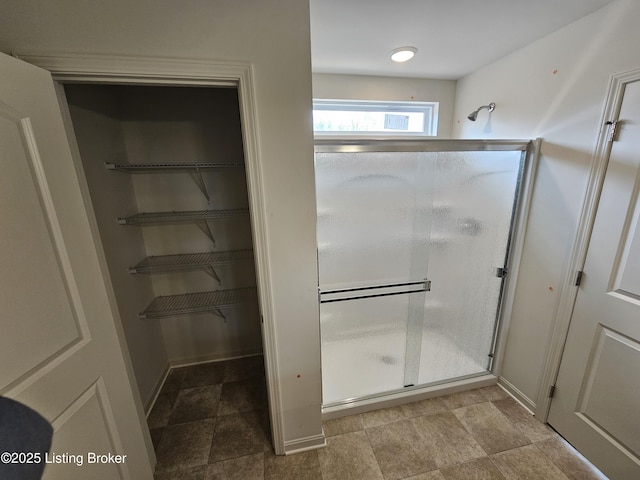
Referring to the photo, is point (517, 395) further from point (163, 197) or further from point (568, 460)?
point (163, 197)

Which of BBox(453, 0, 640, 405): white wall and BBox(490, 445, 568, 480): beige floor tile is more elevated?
BBox(453, 0, 640, 405): white wall

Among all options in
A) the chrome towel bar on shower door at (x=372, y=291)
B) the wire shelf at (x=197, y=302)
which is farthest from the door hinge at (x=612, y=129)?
the wire shelf at (x=197, y=302)

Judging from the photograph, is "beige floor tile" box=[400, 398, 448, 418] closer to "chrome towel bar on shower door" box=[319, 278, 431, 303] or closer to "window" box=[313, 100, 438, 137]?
"chrome towel bar on shower door" box=[319, 278, 431, 303]

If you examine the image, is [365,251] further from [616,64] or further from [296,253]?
[616,64]

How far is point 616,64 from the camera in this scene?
3.69 ft

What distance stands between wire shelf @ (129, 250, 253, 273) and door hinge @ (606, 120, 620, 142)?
7.21ft

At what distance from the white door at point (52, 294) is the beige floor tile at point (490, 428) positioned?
190 cm

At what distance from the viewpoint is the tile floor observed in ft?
4.36

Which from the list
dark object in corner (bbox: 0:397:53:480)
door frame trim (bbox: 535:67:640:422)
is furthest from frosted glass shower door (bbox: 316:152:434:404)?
dark object in corner (bbox: 0:397:53:480)

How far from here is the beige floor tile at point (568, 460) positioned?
1293 millimetres

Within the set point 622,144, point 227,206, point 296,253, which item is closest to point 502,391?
point 622,144

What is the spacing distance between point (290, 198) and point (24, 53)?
3.41ft

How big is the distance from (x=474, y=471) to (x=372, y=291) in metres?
1.08

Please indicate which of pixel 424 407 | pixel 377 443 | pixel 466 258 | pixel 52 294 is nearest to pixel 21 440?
pixel 52 294
